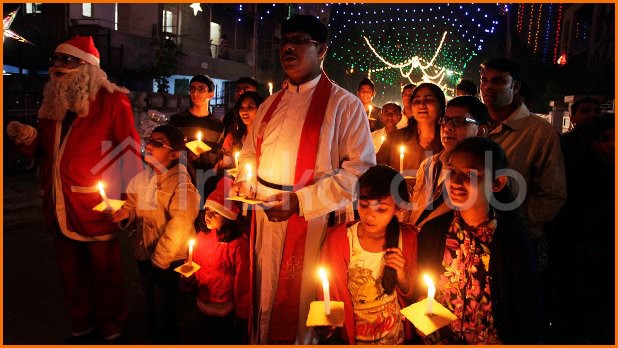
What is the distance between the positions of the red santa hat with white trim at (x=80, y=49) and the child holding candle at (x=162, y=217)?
823 millimetres

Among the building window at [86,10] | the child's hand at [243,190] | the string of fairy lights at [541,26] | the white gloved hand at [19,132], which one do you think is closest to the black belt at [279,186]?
the child's hand at [243,190]

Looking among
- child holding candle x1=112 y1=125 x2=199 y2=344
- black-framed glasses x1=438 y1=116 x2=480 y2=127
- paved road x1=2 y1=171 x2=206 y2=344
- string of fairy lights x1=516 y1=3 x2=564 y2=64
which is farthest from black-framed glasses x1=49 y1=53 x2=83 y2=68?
string of fairy lights x1=516 y1=3 x2=564 y2=64

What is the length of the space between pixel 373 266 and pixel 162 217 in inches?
71.2

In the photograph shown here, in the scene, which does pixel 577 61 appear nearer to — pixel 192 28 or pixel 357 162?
pixel 192 28

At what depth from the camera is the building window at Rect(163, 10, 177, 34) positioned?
77.0 feet

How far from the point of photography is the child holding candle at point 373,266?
281 cm

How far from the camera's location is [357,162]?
292 cm

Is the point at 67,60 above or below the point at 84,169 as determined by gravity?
above

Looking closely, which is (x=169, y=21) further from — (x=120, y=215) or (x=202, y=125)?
(x=120, y=215)

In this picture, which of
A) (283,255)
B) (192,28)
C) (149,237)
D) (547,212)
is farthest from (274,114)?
(192,28)

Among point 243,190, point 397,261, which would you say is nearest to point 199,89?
point 243,190

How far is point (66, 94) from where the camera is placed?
3684 millimetres

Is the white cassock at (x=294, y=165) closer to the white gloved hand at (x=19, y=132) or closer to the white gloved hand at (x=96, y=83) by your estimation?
the white gloved hand at (x=96, y=83)

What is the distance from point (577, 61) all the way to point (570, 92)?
11.6 metres
